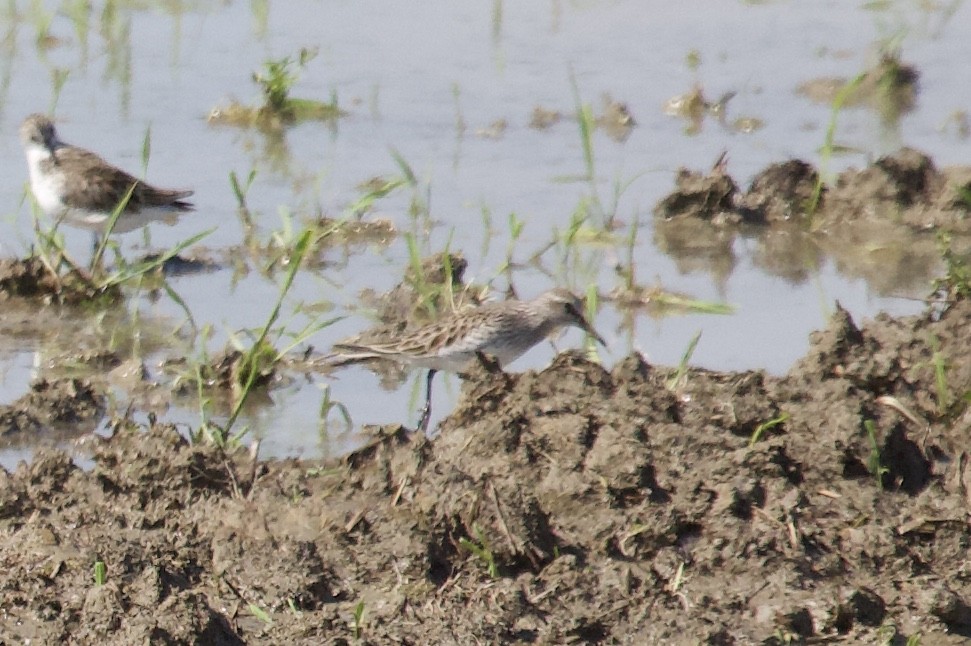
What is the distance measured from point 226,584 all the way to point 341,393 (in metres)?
2.60

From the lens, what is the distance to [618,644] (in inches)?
229

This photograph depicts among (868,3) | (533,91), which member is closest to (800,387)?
(533,91)

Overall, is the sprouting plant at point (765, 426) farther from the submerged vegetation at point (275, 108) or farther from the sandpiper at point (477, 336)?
the submerged vegetation at point (275, 108)

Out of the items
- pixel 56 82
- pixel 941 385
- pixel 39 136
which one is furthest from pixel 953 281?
pixel 56 82

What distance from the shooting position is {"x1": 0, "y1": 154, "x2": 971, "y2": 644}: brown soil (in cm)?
584

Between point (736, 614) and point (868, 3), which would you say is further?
point (868, 3)

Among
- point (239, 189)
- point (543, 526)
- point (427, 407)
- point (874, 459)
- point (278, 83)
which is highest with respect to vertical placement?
point (874, 459)

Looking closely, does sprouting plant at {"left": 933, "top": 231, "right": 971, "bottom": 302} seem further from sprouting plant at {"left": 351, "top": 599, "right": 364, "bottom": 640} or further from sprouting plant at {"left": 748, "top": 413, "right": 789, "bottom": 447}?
sprouting plant at {"left": 351, "top": 599, "right": 364, "bottom": 640}

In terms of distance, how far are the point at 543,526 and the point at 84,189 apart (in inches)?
216

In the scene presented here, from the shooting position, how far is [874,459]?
6.70 m

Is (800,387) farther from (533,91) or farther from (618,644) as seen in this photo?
(533,91)

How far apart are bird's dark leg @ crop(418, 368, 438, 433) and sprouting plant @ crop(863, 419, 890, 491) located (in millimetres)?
1862

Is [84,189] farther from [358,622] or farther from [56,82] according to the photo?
[358,622]

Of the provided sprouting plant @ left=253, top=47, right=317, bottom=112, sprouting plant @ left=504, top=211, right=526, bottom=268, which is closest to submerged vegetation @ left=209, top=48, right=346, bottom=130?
sprouting plant @ left=253, top=47, right=317, bottom=112
